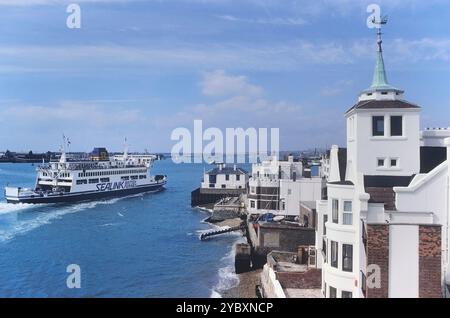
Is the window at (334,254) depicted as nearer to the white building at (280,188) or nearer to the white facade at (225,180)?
the white building at (280,188)

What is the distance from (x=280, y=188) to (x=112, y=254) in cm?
711

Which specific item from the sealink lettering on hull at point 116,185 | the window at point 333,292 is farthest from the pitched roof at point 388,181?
the sealink lettering on hull at point 116,185

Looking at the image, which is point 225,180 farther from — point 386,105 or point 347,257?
point 347,257

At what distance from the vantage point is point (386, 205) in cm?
590

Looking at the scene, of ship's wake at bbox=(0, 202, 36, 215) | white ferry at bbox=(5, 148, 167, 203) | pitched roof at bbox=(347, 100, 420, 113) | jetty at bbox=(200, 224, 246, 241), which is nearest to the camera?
pitched roof at bbox=(347, 100, 420, 113)

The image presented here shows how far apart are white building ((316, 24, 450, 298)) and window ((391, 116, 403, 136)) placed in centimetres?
1

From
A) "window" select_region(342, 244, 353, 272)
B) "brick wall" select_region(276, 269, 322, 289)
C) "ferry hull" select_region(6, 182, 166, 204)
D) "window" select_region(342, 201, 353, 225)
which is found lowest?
"ferry hull" select_region(6, 182, 166, 204)

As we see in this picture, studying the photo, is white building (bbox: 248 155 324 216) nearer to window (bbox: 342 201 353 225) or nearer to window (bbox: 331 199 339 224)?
window (bbox: 331 199 339 224)

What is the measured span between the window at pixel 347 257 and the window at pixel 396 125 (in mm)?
1717

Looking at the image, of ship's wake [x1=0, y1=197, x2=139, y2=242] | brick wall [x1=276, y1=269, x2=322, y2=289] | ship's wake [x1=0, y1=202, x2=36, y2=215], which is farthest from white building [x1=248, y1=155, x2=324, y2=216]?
ship's wake [x1=0, y1=202, x2=36, y2=215]

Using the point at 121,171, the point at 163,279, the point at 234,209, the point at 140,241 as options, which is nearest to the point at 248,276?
the point at 163,279

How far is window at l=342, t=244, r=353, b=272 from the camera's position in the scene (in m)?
5.86
